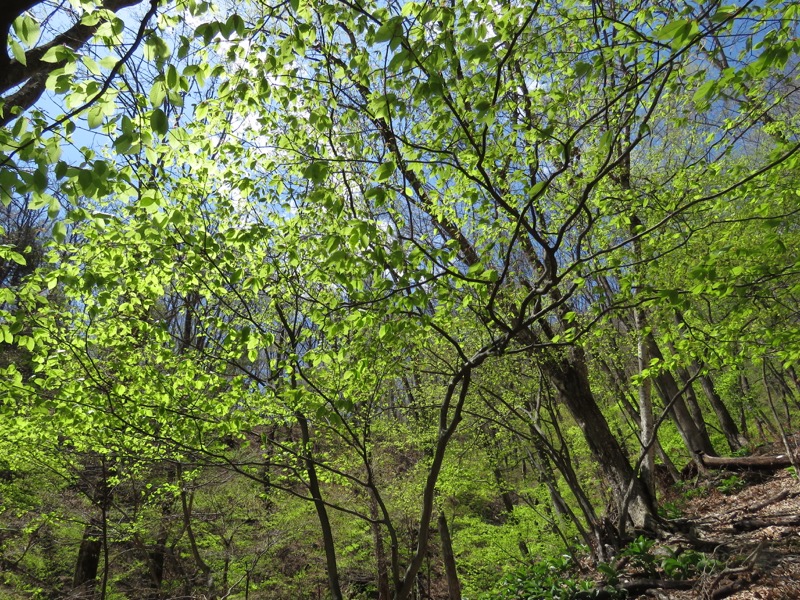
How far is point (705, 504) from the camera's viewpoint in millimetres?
9188

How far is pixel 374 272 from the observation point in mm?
3205

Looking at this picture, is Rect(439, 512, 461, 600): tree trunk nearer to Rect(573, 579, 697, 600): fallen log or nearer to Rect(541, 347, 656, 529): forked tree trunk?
Rect(541, 347, 656, 529): forked tree trunk

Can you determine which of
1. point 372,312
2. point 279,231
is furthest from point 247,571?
point 372,312

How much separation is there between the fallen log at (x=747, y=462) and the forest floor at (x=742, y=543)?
193 millimetres

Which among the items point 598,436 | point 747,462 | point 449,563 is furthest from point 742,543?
point 449,563

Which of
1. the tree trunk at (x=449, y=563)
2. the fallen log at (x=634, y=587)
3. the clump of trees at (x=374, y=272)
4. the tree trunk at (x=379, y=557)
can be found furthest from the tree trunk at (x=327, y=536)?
the tree trunk at (x=449, y=563)

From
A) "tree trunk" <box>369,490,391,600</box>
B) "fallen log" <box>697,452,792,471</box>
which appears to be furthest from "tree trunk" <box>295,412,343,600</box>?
"fallen log" <box>697,452,792,471</box>

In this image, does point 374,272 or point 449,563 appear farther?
point 449,563

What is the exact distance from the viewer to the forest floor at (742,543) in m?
4.79

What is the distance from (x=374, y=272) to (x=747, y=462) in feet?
36.4

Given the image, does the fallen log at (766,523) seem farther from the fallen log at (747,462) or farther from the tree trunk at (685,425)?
the tree trunk at (685,425)

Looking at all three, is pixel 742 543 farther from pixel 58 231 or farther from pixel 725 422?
pixel 725 422

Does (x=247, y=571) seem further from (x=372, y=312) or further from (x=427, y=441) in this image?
(x=372, y=312)

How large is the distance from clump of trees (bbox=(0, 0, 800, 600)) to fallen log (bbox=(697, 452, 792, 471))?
285 mm
